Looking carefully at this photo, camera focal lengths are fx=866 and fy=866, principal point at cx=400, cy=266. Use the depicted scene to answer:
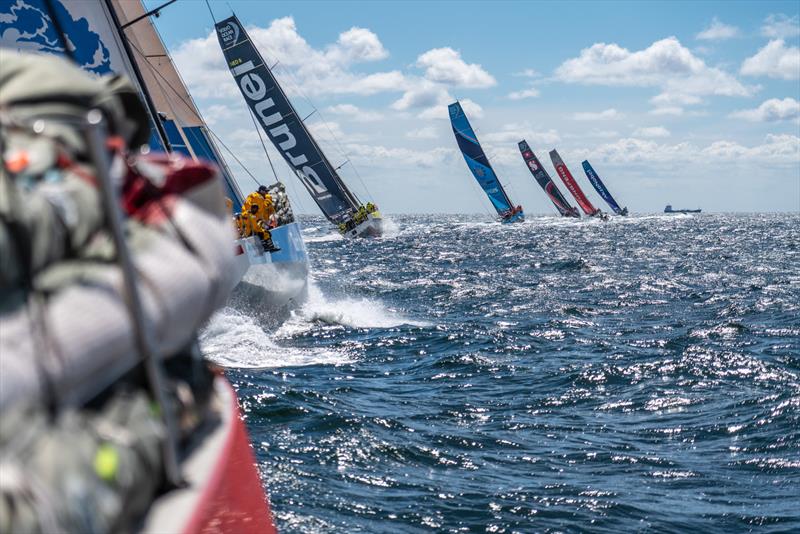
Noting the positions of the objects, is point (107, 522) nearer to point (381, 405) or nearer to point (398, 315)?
point (381, 405)

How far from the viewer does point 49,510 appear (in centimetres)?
116

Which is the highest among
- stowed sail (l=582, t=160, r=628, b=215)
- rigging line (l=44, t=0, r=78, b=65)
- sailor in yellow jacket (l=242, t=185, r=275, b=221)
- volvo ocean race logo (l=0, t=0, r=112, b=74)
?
stowed sail (l=582, t=160, r=628, b=215)

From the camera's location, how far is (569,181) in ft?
227

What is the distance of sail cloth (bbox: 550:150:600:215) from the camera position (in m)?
68.5

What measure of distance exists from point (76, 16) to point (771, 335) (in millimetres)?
9412

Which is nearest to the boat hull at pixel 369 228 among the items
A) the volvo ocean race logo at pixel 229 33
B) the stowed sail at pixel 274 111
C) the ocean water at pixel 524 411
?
the stowed sail at pixel 274 111

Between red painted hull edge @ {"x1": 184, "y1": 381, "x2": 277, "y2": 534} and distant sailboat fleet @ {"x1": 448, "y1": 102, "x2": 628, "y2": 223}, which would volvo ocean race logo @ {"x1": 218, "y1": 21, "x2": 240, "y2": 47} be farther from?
distant sailboat fleet @ {"x1": 448, "y1": 102, "x2": 628, "y2": 223}

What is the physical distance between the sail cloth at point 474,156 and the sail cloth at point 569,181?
10.5m

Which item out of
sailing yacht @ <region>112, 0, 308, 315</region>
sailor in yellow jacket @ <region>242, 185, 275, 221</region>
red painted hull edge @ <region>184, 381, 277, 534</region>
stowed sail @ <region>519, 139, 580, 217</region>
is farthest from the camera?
stowed sail @ <region>519, 139, 580, 217</region>

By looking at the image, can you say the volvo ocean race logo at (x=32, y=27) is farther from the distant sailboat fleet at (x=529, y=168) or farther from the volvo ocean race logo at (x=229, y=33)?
the distant sailboat fleet at (x=529, y=168)

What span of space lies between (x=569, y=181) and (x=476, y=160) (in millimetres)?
16601

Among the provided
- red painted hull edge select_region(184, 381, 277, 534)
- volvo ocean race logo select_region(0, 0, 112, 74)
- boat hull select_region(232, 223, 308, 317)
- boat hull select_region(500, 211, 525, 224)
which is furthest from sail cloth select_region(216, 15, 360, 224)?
boat hull select_region(500, 211, 525, 224)

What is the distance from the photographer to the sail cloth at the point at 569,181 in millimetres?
68500

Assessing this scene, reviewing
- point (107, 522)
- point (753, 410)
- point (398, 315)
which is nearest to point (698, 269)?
point (398, 315)
